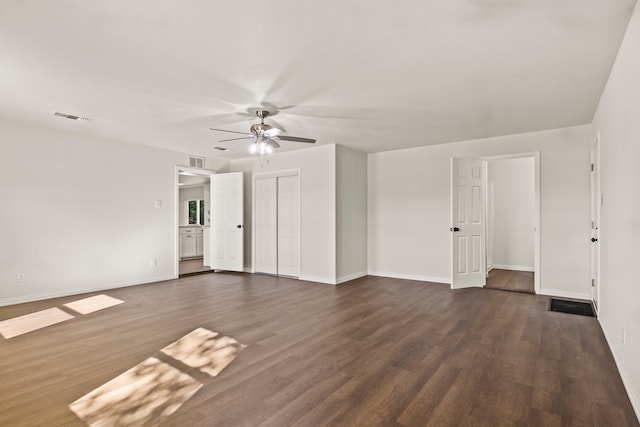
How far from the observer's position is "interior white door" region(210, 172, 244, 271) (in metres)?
7.14

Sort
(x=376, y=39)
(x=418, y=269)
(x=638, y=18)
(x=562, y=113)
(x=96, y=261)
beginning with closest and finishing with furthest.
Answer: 1. (x=638, y=18)
2. (x=376, y=39)
3. (x=562, y=113)
4. (x=96, y=261)
5. (x=418, y=269)

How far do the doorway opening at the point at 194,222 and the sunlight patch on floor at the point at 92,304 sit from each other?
76.3 inches

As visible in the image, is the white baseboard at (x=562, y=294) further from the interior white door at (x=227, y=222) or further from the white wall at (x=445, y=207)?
the interior white door at (x=227, y=222)

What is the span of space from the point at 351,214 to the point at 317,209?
69cm

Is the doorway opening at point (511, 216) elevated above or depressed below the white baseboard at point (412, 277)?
above

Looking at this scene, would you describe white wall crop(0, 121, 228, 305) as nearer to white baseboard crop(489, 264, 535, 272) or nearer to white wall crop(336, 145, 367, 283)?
white wall crop(336, 145, 367, 283)

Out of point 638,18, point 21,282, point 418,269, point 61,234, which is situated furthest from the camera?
point 418,269

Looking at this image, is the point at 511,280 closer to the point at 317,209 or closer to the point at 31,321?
the point at 317,209

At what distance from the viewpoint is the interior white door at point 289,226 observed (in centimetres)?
651

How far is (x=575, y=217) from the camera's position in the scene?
479 centimetres

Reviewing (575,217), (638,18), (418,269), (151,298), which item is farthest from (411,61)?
(151,298)

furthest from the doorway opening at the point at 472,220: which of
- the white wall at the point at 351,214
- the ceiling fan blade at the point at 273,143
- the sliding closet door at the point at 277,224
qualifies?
the ceiling fan blade at the point at 273,143

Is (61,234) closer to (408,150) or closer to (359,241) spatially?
(359,241)

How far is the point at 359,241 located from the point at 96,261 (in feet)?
15.3
